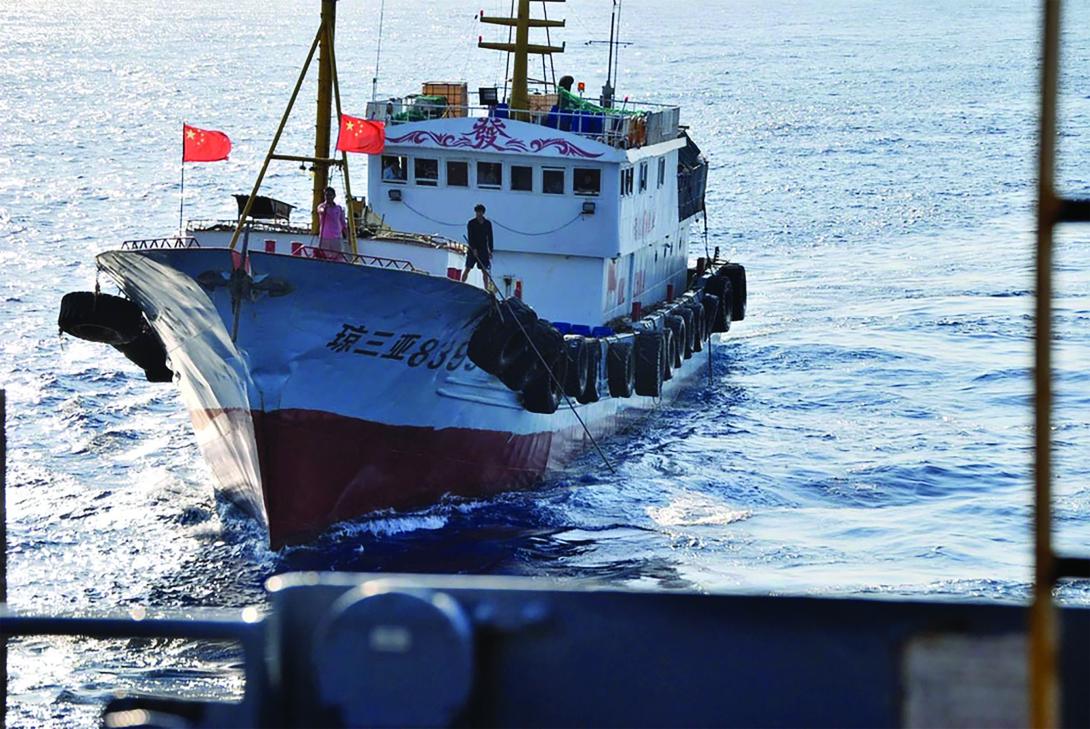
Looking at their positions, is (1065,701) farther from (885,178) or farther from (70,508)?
(885,178)

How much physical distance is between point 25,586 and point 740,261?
26.4 metres

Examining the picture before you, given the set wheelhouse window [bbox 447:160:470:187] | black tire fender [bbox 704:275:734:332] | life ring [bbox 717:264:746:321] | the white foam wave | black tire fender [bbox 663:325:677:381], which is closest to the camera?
the white foam wave

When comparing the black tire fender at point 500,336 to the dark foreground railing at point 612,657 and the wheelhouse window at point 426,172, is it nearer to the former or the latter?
the wheelhouse window at point 426,172

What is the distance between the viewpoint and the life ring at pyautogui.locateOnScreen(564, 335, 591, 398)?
2016cm

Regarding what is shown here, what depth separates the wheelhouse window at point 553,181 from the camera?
22.1 m

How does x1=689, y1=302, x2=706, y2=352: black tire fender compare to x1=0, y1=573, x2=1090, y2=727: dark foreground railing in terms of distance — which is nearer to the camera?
x1=0, y1=573, x2=1090, y2=727: dark foreground railing

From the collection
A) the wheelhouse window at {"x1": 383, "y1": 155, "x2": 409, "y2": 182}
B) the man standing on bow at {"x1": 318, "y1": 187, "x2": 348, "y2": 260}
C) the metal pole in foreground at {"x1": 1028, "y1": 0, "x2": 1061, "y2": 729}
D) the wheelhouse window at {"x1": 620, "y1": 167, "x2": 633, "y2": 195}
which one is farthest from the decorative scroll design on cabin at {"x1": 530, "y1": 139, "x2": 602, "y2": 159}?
the metal pole in foreground at {"x1": 1028, "y1": 0, "x2": 1061, "y2": 729}

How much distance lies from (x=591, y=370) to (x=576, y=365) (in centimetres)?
53

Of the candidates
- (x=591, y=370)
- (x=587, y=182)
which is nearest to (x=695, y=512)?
(x=591, y=370)

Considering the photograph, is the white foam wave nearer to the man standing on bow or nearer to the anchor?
the man standing on bow

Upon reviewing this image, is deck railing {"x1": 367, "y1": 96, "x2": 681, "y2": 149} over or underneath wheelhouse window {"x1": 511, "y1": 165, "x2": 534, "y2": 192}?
over

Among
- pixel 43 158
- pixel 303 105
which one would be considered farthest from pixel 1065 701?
pixel 303 105

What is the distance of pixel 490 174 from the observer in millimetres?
22141

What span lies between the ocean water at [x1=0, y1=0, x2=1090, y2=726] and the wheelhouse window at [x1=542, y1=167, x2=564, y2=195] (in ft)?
12.0
